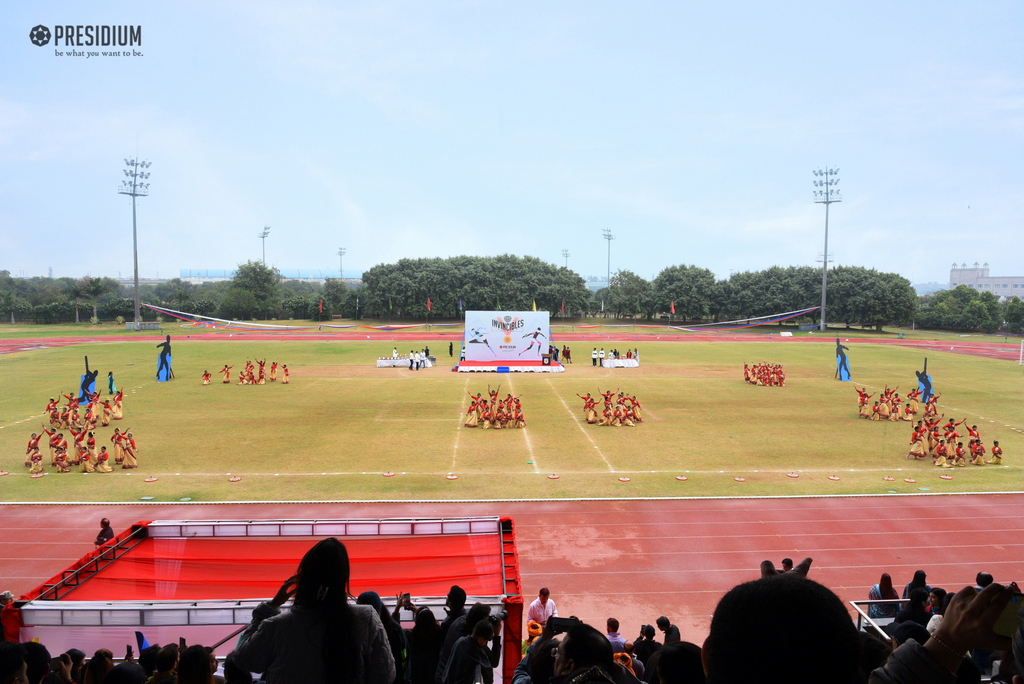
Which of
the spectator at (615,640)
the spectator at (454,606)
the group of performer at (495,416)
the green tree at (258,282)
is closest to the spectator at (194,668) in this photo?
the spectator at (454,606)

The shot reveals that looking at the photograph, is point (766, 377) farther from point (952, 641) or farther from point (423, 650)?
point (952, 641)

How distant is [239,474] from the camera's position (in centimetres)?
1435

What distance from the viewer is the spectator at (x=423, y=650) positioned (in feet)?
14.8

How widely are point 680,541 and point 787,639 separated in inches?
388

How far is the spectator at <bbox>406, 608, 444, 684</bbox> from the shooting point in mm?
4508

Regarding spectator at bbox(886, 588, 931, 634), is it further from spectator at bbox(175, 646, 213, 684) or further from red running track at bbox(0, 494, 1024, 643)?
spectator at bbox(175, 646, 213, 684)

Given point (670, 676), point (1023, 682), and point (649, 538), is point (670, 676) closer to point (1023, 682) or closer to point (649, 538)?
point (1023, 682)

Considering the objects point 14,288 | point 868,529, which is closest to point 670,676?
point 868,529

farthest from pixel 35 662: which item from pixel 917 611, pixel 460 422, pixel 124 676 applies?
pixel 460 422

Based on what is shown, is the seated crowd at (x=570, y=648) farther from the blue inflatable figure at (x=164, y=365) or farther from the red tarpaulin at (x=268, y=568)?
the blue inflatable figure at (x=164, y=365)

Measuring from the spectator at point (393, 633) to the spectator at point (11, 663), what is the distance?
179 cm

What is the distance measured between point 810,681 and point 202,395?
90.2 feet

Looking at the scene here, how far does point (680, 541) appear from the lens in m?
10.5

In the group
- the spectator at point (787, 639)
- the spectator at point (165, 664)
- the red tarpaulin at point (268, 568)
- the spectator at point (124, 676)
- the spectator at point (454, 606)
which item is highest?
the spectator at point (787, 639)
